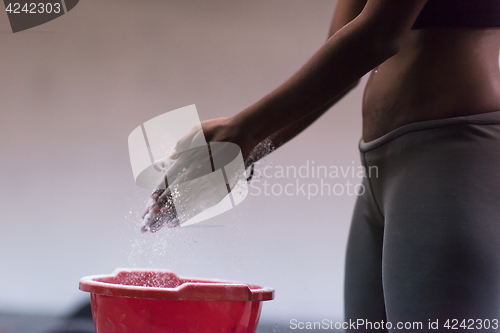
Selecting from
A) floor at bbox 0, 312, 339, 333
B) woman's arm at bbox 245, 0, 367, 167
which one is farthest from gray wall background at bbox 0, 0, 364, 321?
woman's arm at bbox 245, 0, 367, 167

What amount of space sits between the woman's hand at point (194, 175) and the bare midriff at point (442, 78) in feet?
0.69

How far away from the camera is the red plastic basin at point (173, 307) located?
0.43 m

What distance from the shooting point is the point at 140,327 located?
0.44 meters

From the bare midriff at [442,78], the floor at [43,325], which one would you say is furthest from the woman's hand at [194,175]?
the floor at [43,325]

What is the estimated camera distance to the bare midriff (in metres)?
0.48

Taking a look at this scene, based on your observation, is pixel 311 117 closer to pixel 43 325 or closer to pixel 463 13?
pixel 463 13

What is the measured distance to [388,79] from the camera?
559mm

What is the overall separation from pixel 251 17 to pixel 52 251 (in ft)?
5.13

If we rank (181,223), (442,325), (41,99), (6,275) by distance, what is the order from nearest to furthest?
(442,325)
(181,223)
(6,275)
(41,99)

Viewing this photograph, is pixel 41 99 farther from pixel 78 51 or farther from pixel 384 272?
pixel 384 272

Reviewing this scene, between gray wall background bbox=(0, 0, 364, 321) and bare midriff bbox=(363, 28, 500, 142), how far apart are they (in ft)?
4.54

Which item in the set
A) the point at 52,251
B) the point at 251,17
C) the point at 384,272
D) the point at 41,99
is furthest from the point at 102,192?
the point at 384,272

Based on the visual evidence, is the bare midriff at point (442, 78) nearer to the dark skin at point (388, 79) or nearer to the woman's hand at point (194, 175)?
the dark skin at point (388, 79)

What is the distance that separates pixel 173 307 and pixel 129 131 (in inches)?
68.7
